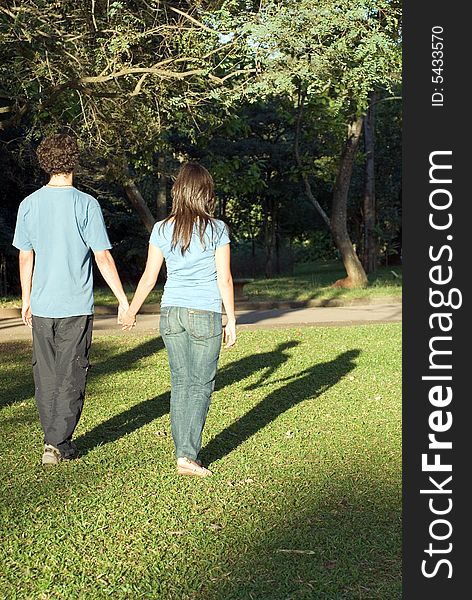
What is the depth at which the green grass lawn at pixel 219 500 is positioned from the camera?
4.93m

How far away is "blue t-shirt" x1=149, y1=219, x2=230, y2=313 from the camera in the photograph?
264 inches

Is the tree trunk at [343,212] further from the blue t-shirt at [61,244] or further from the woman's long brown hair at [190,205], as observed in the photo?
the woman's long brown hair at [190,205]

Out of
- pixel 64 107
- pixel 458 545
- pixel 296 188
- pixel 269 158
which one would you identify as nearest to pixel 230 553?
pixel 458 545

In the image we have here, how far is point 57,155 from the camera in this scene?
23.3ft

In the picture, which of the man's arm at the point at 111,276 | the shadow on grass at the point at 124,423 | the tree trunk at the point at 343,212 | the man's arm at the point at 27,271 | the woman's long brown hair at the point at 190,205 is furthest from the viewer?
the tree trunk at the point at 343,212

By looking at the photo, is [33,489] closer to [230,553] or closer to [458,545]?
[230,553]

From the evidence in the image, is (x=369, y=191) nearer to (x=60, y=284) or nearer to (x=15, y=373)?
(x=15, y=373)

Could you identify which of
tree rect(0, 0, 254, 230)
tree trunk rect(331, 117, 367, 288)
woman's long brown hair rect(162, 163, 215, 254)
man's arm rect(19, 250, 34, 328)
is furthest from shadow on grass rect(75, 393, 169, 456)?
tree trunk rect(331, 117, 367, 288)

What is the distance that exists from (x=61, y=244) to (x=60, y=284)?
0.90 ft

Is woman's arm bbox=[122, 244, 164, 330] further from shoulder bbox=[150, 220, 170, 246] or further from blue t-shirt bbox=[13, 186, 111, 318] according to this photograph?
blue t-shirt bbox=[13, 186, 111, 318]

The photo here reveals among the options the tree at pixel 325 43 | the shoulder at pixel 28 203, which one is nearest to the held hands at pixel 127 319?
the shoulder at pixel 28 203

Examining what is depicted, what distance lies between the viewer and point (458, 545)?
153 inches

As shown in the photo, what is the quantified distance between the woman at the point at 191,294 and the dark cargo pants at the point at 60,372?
0.72 m

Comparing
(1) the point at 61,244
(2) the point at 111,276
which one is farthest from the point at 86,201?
(2) the point at 111,276
